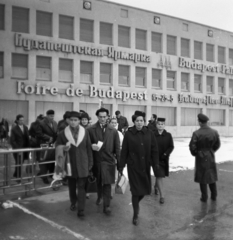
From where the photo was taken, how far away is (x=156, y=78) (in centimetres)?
2886

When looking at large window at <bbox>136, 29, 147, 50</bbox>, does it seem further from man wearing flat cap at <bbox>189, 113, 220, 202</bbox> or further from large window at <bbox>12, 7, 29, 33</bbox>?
man wearing flat cap at <bbox>189, 113, 220, 202</bbox>

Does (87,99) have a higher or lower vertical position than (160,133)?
higher

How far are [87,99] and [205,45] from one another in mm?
14816

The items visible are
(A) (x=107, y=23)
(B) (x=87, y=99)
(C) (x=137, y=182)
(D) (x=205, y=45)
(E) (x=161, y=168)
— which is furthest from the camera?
(D) (x=205, y=45)

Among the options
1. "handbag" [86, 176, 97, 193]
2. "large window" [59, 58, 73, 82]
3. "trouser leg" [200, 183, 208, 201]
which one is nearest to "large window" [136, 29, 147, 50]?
"large window" [59, 58, 73, 82]

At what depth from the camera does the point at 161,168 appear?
6.62 m

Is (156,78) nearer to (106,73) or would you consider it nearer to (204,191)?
(106,73)

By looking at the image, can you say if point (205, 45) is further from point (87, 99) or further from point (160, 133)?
point (160, 133)

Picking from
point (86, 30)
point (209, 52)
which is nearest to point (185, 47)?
point (209, 52)

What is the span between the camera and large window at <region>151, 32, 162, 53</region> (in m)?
28.4

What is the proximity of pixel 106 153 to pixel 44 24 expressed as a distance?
19760 mm

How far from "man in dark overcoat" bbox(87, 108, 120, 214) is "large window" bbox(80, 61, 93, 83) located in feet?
63.6

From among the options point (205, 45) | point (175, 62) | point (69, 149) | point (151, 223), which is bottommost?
point (151, 223)

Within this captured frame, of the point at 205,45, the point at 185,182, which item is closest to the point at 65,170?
the point at 185,182
